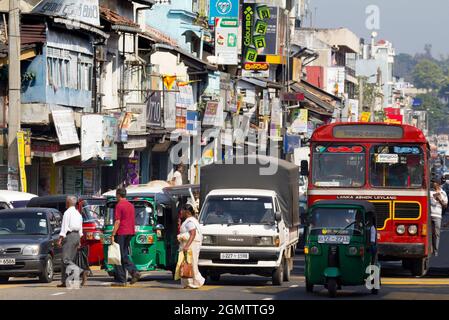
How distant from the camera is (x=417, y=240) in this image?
1185 inches

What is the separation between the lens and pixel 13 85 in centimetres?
3647

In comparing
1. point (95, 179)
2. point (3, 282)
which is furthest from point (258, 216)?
point (95, 179)

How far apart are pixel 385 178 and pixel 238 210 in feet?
12.3

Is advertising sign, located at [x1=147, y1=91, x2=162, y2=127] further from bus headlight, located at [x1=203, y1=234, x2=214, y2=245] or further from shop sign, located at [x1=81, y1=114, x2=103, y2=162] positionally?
bus headlight, located at [x1=203, y1=234, x2=214, y2=245]

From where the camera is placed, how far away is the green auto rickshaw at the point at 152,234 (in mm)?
28984

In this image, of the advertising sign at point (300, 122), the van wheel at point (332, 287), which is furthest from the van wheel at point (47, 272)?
the advertising sign at point (300, 122)

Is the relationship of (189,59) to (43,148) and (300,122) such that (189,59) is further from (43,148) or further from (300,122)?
(300,122)

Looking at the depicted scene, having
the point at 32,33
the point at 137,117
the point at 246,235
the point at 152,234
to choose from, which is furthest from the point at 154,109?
the point at 246,235

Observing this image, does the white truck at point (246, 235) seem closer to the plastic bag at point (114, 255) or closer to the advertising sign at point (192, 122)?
the plastic bag at point (114, 255)

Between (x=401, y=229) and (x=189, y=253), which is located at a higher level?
(x=401, y=229)

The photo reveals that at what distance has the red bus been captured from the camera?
1181 inches

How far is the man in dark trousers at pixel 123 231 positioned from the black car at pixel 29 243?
2326 mm

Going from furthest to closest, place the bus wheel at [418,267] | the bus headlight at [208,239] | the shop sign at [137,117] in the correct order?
the shop sign at [137,117], the bus wheel at [418,267], the bus headlight at [208,239]
